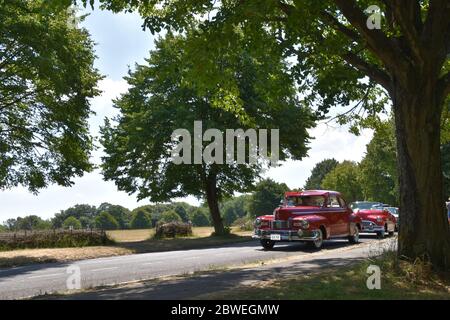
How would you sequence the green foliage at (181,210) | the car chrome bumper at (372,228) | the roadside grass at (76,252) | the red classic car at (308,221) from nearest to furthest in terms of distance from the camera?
the red classic car at (308,221) < the roadside grass at (76,252) < the car chrome bumper at (372,228) < the green foliage at (181,210)

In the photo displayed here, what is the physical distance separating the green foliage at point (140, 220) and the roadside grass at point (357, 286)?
299ft

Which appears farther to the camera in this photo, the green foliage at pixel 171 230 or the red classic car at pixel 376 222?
the green foliage at pixel 171 230

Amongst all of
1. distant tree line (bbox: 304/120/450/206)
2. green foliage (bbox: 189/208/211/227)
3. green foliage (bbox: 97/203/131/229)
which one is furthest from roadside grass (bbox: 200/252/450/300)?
green foliage (bbox: 189/208/211/227)

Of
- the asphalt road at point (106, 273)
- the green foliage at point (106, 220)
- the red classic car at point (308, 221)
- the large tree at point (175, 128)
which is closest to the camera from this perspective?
the asphalt road at point (106, 273)

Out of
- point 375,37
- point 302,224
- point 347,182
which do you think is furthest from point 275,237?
point 347,182

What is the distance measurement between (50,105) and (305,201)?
42.0 feet

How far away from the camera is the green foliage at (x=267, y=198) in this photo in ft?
194

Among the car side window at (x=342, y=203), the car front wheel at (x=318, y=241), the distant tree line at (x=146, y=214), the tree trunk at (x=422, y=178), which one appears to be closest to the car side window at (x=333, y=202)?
the car side window at (x=342, y=203)

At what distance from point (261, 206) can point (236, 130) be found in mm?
31352

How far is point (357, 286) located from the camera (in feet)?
27.4

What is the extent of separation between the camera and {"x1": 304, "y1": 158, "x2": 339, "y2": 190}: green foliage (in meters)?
107

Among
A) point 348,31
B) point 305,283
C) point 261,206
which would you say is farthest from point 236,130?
point 261,206

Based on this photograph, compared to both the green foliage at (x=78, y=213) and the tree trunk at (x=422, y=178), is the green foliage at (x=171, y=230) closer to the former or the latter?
the tree trunk at (x=422, y=178)

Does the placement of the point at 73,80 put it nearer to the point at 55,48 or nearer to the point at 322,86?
the point at 55,48
